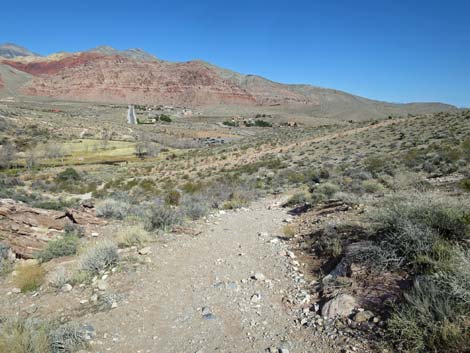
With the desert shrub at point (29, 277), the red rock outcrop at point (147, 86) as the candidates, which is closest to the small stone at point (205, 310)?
the desert shrub at point (29, 277)

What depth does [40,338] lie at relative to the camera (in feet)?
11.6

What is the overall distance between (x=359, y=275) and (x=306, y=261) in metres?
1.65

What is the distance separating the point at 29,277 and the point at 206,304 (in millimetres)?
3873

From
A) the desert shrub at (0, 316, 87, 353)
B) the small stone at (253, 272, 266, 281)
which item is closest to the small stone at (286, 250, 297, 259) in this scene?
the small stone at (253, 272, 266, 281)

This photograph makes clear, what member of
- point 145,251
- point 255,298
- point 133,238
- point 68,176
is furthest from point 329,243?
point 68,176

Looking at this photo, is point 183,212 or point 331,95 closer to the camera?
point 183,212

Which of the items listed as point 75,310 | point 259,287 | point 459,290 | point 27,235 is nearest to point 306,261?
point 259,287

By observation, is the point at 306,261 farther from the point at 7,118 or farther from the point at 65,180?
the point at 7,118

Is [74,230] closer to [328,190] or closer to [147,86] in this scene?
[328,190]

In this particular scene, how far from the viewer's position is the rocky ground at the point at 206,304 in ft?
12.5

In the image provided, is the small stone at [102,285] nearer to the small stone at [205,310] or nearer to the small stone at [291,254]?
the small stone at [205,310]

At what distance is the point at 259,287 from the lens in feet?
17.0

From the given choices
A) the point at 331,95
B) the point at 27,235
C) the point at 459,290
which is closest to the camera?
the point at 459,290

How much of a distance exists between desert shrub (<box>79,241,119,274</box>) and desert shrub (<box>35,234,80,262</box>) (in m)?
1.28
